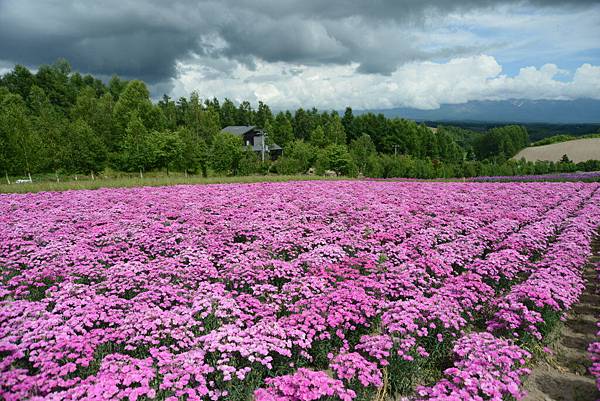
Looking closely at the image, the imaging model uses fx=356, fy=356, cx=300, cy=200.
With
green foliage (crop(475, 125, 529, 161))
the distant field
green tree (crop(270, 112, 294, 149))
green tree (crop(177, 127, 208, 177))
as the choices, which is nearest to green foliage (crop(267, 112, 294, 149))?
green tree (crop(270, 112, 294, 149))

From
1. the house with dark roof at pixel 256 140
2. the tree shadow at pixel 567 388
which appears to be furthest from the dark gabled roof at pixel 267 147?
the tree shadow at pixel 567 388

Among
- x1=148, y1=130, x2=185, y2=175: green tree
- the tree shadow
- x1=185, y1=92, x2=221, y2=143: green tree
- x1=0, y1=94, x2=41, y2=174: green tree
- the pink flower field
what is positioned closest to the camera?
the pink flower field

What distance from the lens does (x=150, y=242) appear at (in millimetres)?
9750

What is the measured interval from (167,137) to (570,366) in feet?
151

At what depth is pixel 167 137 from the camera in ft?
148

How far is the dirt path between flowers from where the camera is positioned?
203 inches

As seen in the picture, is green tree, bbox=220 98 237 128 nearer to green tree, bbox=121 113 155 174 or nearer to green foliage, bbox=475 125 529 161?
green tree, bbox=121 113 155 174

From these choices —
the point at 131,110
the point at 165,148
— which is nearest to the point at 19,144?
the point at 165,148

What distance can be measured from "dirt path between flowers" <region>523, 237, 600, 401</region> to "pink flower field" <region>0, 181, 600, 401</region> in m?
0.32

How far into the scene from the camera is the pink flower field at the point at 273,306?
4508mm

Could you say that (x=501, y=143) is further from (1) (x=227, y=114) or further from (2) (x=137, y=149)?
(2) (x=137, y=149)

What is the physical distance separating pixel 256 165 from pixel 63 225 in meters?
42.6

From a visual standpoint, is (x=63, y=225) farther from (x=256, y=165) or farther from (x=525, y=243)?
(x=256, y=165)

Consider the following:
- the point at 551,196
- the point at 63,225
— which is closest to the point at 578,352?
the point at 63,225
